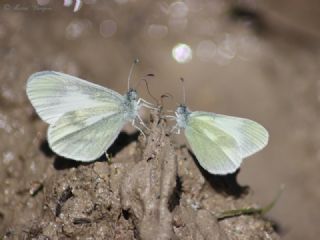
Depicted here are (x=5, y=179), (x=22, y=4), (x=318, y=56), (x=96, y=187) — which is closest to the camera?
(x=96, y=187)

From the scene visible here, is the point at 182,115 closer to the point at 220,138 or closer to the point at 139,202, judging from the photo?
the point at 220,138

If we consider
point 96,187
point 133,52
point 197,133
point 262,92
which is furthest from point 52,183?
point 262,92

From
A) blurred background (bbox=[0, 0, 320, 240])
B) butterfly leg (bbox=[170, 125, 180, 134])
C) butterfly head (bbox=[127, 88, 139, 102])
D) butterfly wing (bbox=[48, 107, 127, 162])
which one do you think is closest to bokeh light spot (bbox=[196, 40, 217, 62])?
blurred background (bbox=[0, 0, 320, 240])

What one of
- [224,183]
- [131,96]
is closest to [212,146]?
[224,183]

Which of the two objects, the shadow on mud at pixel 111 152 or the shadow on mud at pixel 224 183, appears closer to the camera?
the shadow on mud at pixel 111 152

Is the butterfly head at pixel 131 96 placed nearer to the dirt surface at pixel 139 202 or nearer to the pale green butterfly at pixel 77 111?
the pale green butterfly at pixel 77 111

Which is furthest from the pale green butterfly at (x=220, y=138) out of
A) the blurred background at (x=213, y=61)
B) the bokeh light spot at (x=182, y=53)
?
the bokeh light spot at (x=182, y=53)

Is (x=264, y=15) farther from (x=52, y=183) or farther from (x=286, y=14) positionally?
(x=52, y=183)

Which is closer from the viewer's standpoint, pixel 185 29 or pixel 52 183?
pixel 52 183
